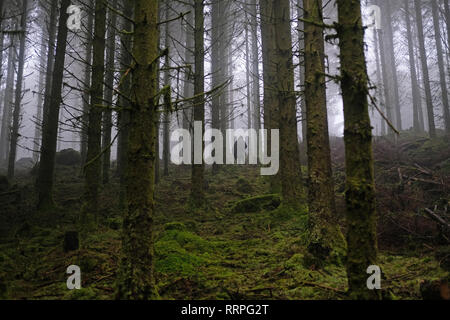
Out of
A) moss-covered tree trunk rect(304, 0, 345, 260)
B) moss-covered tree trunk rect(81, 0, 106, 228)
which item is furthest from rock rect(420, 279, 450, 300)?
moss-covered tree trunk rect(81, 0, 106, 228)

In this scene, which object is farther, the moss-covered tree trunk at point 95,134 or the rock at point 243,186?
the rock at point 243,186

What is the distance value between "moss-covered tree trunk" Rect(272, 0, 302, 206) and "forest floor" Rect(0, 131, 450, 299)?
62cm

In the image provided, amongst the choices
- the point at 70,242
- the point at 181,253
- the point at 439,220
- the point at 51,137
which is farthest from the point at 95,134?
the point at 439,220

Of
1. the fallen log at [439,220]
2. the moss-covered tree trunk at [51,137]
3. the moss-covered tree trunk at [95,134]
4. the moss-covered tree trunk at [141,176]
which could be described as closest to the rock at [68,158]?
the moss-covered tree trunk at [51,137]

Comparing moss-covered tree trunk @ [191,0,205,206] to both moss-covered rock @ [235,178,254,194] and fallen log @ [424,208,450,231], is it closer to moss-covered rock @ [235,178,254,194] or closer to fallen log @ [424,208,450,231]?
moss-covered rock @ [235,178,254,194]

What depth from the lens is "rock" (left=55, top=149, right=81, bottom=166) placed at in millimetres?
18047

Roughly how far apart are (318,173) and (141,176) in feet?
10.8

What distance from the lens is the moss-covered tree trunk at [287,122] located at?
24.8 ft

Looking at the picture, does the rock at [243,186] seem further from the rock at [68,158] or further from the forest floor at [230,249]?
the rock at [68,158]

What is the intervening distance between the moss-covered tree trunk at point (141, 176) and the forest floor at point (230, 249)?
69 centimetres

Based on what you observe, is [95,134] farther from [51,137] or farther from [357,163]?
[357,163]

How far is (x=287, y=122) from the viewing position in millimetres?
7820
